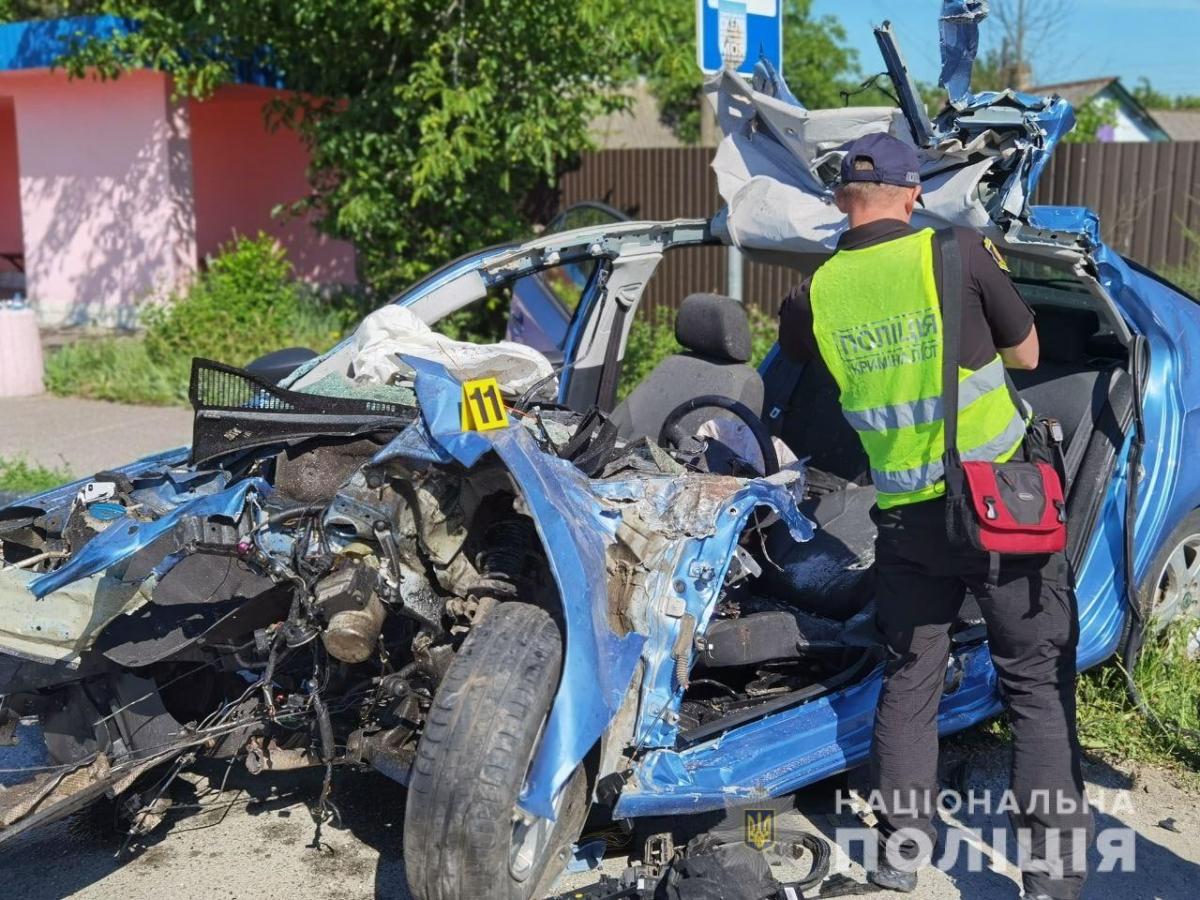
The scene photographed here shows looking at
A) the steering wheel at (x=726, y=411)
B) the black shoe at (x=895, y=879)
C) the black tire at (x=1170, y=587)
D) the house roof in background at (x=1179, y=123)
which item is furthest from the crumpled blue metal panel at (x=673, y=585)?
the house roof in background at (x=1179, y=123)

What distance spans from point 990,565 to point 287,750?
2024mm

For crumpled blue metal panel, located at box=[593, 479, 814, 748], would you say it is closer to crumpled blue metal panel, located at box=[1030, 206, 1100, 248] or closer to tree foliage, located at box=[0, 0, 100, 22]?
crumpled blue metal panel, located at box=[1030, 206, 1100, 248]


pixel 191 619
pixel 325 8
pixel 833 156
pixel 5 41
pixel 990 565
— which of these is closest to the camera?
pixel 990 565

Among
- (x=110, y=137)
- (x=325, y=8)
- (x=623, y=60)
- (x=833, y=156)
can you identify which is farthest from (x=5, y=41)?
(x=833, y=156)

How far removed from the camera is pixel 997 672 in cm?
348

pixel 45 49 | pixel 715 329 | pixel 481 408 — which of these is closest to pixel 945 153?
pixel 715 329

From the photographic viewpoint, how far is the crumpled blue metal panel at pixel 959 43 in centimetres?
398

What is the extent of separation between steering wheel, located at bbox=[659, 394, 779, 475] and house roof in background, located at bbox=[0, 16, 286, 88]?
332 inches

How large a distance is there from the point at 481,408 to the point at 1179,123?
40587 mm

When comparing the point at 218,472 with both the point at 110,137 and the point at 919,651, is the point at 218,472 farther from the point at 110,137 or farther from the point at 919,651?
the point at 110,137

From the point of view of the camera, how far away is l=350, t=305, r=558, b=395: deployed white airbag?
168 inches

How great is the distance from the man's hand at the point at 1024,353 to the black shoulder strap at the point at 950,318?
20cm

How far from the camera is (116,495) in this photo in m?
4.10

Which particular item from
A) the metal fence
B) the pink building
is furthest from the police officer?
the pink building
